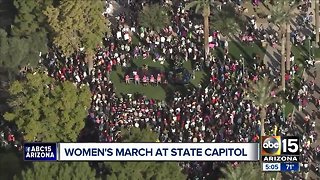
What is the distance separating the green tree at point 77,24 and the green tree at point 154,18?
223 inches

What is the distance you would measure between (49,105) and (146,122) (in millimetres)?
9422

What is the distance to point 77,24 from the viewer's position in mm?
Result: 82562

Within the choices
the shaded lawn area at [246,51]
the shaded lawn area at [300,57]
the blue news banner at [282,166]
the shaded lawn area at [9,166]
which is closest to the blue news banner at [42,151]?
the shaded lawn area at [9,166]

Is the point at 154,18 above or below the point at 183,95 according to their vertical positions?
above

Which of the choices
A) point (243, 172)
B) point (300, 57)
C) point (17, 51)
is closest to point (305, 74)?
point (300, 57)

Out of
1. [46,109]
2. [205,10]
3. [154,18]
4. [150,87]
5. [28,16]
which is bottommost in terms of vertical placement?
[46,109]

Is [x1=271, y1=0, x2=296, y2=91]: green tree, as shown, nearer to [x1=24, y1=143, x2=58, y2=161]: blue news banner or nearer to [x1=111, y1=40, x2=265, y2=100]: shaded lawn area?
[x1=111, y1=40, x2=265, y2=100]: shaded lawn area

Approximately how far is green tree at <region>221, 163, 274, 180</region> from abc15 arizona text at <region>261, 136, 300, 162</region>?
24.8ft

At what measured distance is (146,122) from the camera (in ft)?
254

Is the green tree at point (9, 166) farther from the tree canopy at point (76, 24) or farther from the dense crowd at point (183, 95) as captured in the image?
the tree canopy at point (76, 24)

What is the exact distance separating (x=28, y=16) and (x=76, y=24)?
18.5 ft

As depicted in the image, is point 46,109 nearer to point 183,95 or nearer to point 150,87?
point 150,87

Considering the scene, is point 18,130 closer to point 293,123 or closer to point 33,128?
point 33,128

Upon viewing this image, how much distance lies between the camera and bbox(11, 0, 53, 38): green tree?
8525 centimetres
